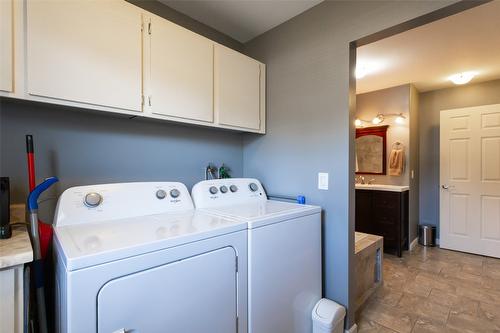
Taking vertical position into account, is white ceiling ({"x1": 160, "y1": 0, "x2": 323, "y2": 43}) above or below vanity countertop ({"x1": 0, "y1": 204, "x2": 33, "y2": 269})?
above

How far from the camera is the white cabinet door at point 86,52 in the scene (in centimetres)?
112

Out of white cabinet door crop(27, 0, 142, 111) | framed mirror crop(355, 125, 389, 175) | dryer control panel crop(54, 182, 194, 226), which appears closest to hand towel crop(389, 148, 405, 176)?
framed mirror crop(355, 125, 389, 175)

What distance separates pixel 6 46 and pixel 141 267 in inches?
43.5

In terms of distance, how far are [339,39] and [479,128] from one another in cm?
311

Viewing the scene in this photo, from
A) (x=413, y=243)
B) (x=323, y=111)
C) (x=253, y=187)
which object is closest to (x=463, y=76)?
(x=413, y=243)

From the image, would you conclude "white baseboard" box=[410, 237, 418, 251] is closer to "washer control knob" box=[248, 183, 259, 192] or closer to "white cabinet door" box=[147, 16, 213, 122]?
"washer control knob" box=[248, 183, 259, 192]

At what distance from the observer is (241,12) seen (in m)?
1.91

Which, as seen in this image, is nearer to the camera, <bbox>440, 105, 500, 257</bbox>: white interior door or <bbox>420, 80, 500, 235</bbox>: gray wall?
<bbox>440, 105, 500, 257</bbox>: white interior door

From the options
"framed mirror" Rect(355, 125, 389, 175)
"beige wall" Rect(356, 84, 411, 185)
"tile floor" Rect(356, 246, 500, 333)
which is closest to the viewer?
"tile floor" Rect(356, 246, 500, 333)

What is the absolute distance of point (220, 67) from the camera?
1840 millimetres

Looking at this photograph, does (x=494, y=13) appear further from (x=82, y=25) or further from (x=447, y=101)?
(x=82, y=25)

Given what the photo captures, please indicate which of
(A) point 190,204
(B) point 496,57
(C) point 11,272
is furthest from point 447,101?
(C) point 11,272

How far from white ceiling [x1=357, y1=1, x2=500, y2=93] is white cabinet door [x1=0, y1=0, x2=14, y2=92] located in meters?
2.73

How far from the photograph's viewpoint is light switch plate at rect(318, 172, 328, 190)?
1766 millimetres
